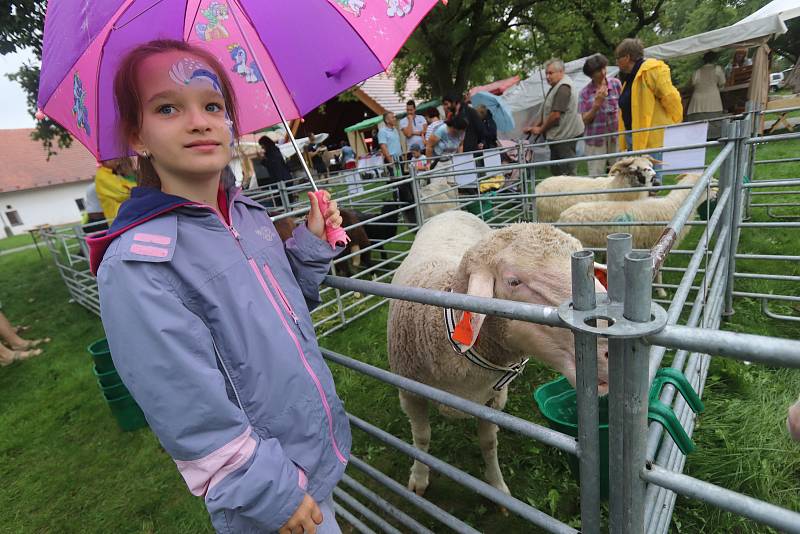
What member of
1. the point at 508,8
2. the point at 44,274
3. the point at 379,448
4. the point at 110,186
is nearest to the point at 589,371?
the point at 379,448

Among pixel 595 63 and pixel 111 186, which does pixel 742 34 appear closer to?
pixel 595 63

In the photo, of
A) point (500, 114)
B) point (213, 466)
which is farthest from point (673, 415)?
point (500, 114)

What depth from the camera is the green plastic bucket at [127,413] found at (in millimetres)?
3562

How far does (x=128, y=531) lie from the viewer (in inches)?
107

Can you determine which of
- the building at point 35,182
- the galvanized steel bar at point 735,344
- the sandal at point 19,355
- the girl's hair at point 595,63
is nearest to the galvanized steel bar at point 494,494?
the galvanized steel bar at point 735,344

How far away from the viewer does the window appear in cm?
3709

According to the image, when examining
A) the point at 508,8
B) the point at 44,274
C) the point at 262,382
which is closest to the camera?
the point at 262,382

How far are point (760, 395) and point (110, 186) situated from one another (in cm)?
599

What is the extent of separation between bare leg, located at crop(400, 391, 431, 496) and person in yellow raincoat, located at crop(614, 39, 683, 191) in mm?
4159

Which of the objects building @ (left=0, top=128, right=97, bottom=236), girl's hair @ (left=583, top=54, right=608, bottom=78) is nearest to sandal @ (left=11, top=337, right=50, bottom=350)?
girl's hair @ (left=583, top=54, right=608, bottom=78)

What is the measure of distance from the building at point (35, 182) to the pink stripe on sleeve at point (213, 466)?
149 feet

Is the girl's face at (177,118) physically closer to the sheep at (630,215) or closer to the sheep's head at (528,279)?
the sheep's head at (528,279)

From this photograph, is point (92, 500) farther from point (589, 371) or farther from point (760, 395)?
point (760, 395)

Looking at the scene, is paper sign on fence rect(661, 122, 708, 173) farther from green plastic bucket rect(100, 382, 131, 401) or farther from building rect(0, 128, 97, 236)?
building rect(0, 128, 97, 236)
